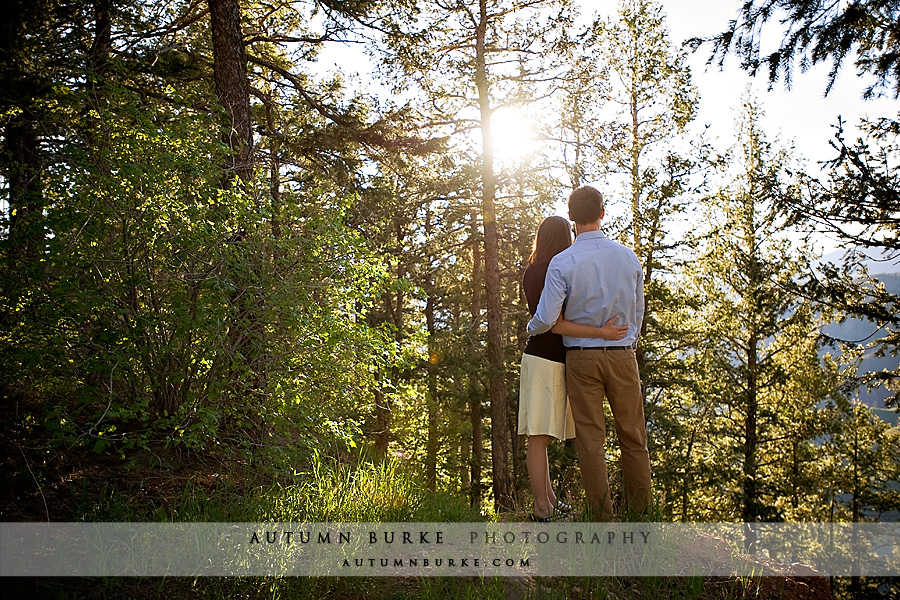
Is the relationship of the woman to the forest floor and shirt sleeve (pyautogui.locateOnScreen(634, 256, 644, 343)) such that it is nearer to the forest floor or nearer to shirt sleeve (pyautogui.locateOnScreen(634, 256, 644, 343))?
shirt sleeve (pyautogui.locateOnScreen(634, 256, 644, 343))

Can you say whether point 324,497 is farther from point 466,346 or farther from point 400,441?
point 400,441

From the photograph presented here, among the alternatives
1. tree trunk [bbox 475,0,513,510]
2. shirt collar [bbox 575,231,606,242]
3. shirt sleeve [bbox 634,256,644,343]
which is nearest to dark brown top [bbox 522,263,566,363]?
shirt collar [bbox 575,231,606,242]

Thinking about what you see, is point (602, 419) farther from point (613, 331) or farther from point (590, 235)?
point (590, 235)

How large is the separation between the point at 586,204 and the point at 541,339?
39.3 inches

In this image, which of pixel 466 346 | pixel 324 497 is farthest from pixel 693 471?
pixel 324 497

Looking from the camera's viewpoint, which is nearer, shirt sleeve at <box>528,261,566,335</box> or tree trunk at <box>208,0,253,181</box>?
shirt sleeve at <box>528,261,566,335</box>

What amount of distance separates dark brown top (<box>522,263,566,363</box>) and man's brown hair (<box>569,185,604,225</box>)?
1.43ft

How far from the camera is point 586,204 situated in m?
4.11

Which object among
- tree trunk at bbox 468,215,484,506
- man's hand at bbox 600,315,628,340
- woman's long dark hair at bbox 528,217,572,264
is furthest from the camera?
tree trunk at bbox 468,215,484,506

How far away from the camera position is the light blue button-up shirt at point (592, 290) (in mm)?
3994

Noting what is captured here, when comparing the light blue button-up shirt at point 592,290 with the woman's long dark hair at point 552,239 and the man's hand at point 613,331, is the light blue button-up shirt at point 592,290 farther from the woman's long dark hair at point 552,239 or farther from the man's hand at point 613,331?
the woman's long dark hair at point 552,239

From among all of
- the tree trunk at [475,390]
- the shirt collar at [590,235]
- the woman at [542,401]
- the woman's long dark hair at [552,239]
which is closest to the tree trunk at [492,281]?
the tree trunk at [475,390]

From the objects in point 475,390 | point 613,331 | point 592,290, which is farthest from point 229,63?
point 475,390

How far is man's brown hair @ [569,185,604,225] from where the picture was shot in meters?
4.09
